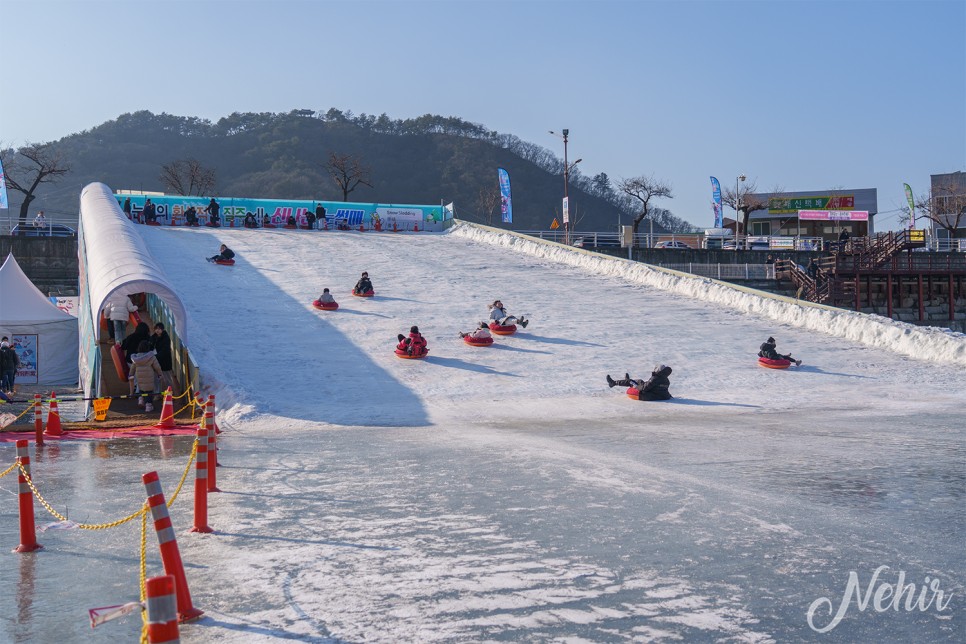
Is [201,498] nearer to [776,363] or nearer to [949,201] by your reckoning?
[776,363]

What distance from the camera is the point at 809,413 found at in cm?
1622

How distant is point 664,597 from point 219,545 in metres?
3.54

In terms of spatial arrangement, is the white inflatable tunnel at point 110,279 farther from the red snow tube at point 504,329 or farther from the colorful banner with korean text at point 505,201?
the colorful banner with korean text at point 505,201

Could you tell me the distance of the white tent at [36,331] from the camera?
24.3 m

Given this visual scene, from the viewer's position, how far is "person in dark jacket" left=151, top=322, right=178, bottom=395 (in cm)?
1745

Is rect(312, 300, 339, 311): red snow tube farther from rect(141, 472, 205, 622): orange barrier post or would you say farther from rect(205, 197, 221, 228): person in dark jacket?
rect(141, 472, 205, 622): orange barrier post

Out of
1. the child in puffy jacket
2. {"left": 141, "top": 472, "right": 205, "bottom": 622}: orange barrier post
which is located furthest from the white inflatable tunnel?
{"left": 141, "top": 472, "right": 205, "bottom": 622}: orange barrier post

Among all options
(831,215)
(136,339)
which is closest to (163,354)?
(136,339)

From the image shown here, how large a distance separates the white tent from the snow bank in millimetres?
17849

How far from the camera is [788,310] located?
25.6m

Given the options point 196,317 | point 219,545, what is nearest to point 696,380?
point 196,317

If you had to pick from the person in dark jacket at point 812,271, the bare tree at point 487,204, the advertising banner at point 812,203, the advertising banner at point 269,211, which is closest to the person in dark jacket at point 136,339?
the advertising banner at point 269,211

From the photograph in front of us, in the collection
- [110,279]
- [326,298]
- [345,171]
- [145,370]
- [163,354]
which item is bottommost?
[145,370]

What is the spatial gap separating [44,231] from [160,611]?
144 ft
